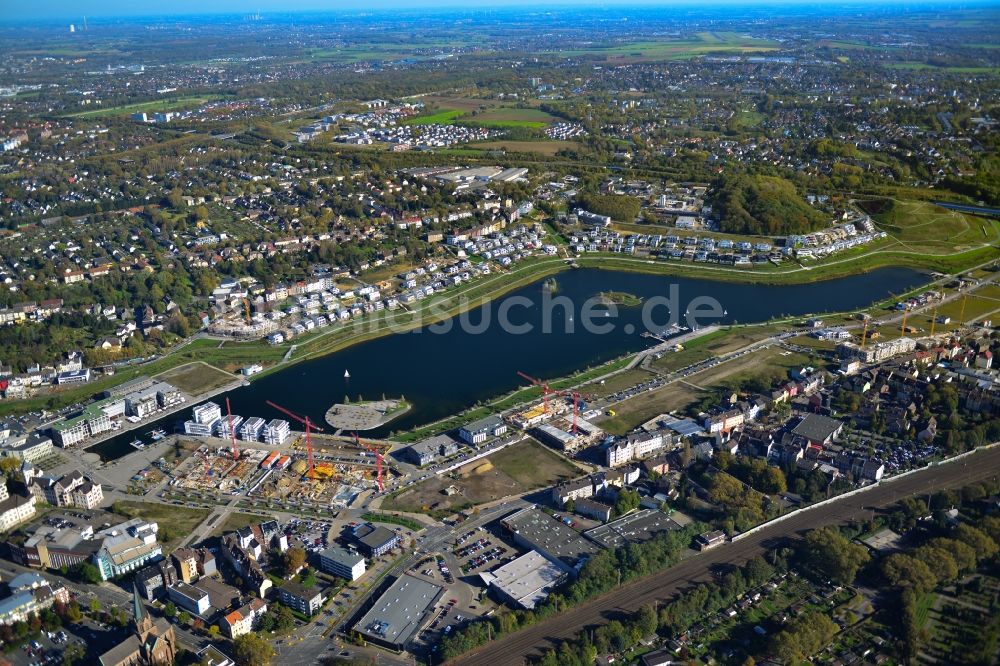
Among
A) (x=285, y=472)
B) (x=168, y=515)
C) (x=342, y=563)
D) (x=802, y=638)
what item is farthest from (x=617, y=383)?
(x=168, y=515)

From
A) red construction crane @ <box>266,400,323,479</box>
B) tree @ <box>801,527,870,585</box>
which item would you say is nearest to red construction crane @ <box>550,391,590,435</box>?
red construction crane @ <box>266,400,323,479</box>

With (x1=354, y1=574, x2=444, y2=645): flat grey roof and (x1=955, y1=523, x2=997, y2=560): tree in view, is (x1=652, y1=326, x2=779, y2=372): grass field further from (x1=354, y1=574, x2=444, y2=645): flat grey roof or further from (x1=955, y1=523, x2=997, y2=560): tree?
(x1=354, y1=574, x2=444, y2=645): flat grey roof

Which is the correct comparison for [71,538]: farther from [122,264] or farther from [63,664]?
[122,264]

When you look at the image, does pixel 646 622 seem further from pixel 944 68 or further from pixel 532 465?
pixel 944 68

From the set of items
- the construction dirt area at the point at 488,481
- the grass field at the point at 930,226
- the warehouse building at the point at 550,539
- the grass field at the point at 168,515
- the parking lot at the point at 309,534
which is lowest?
the grass field at the point at 168,515

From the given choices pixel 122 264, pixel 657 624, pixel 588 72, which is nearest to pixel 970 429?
pixel 657 624

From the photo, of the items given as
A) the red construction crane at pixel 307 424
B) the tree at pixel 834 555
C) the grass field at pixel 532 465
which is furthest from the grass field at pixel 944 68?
the red construction crane at pixel 307 424

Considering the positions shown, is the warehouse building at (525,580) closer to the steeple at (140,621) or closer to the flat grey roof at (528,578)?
the flat grey roof at (528,578)

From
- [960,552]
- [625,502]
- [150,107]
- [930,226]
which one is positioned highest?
[150,107]
